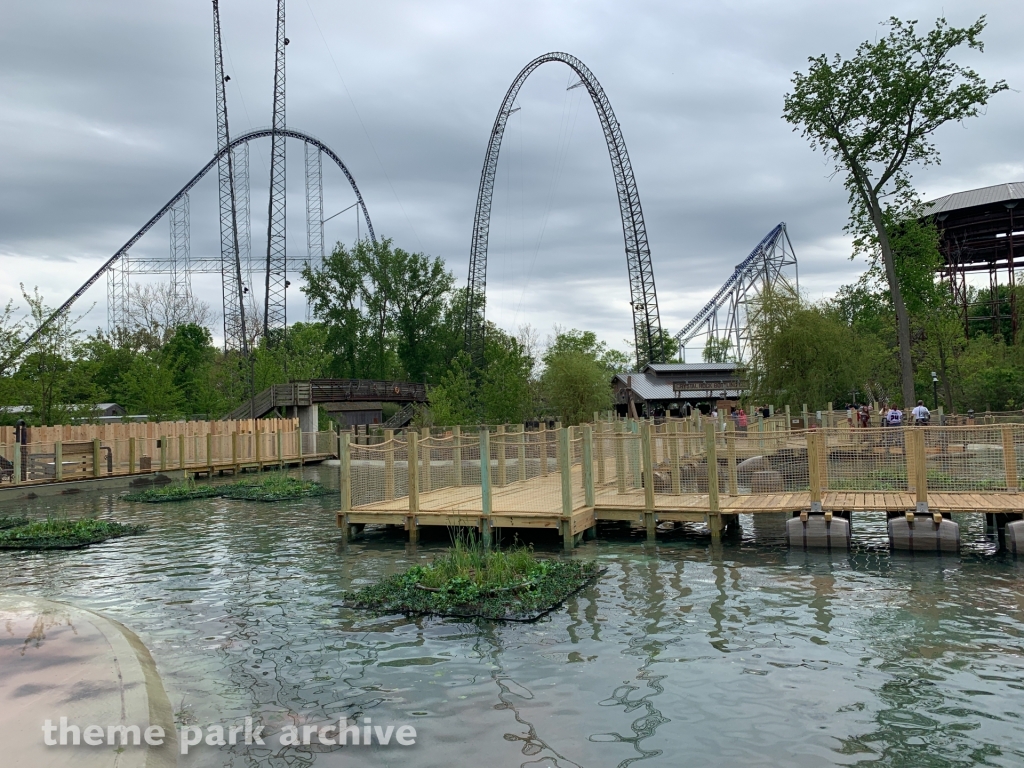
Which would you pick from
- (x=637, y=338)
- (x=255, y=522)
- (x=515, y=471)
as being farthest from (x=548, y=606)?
(x=637, y=338)

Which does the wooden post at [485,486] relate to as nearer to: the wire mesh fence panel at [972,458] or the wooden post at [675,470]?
the wooden post at [675,470]

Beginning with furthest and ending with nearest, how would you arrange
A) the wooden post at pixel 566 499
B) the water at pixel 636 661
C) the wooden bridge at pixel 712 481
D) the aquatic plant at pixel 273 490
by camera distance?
1. the aquatic plant at pixel 273 490
2. the wooden post at pixel 566 499
3. the wooden bridge at pixel 712 481
4. the water at pixel 636 661

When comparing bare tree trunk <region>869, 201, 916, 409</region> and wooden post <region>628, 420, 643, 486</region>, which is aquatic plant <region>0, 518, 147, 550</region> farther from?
bare tree trunk <region>869, 201, 916, 409</region>

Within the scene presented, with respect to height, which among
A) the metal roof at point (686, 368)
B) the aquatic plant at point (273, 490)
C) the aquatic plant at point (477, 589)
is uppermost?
the metal roof at point (686, 368)

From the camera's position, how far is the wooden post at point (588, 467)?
1461 cm

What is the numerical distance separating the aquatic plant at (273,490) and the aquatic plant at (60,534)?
7.04 metres

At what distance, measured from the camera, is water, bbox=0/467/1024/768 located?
612 centimetres

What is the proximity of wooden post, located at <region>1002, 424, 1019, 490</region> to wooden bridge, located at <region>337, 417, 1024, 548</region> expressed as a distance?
17mm

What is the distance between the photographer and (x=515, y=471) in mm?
20672

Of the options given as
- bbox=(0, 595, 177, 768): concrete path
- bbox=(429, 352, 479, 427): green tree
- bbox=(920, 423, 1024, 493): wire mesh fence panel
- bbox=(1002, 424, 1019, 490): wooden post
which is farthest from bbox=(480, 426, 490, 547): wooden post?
bbox=(429, 352, 479, 427): green tree

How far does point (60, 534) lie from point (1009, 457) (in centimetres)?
1781

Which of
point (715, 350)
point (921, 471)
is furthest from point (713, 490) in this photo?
point (715, 350)

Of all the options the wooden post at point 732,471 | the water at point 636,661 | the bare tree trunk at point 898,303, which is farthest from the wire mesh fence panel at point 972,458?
the bare tree trunk at point 898,303

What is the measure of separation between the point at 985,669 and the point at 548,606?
15.1 ft
